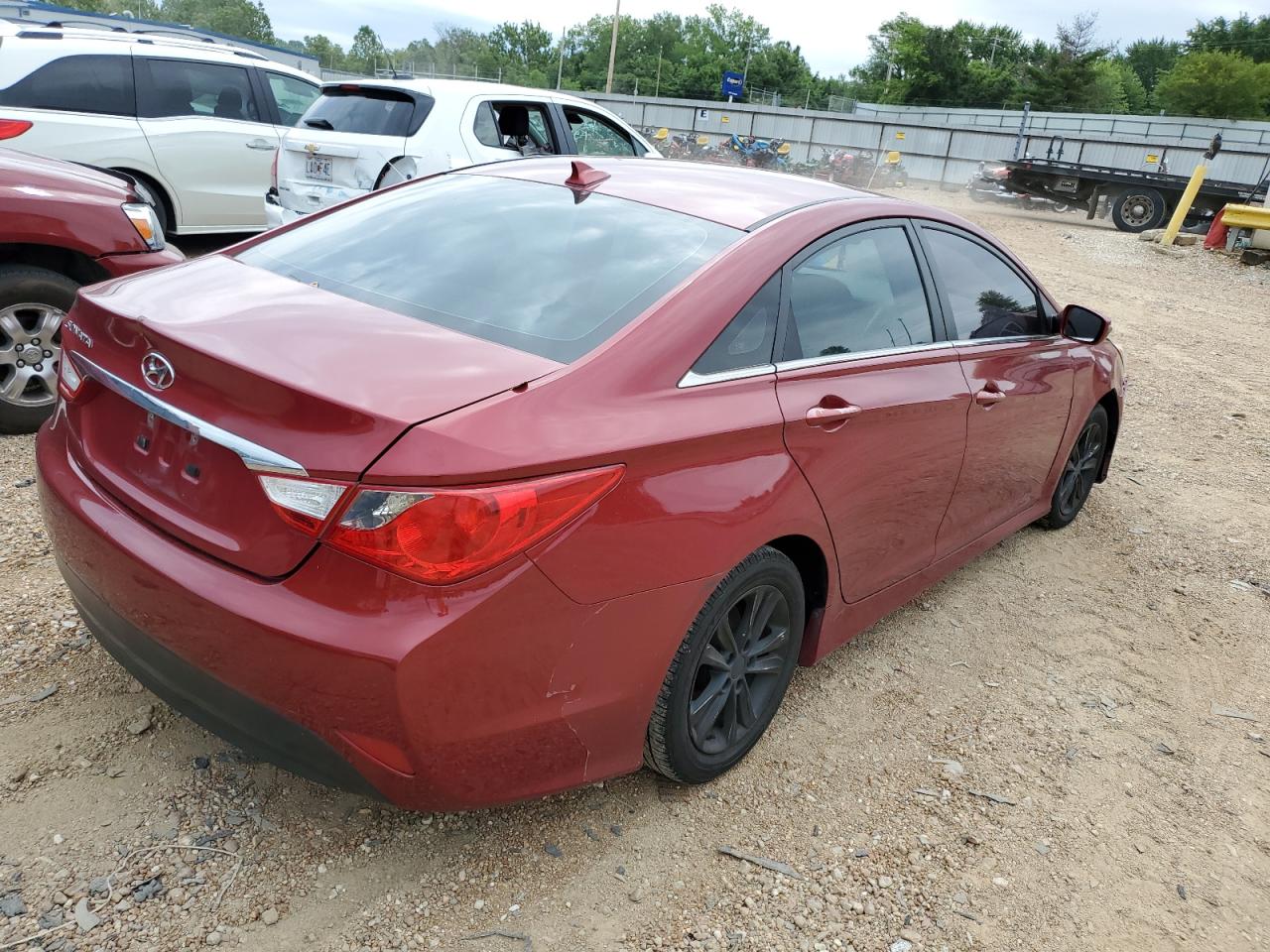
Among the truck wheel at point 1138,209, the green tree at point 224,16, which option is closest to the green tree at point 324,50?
the green tree at point 224,16

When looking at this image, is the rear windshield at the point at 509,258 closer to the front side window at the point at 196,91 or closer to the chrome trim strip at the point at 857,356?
the chrome trim strip at the point at 857,356

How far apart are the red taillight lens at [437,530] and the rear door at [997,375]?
2068 millimetres

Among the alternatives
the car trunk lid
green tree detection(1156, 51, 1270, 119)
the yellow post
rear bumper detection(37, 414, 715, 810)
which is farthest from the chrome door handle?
green tree detection(1156, 51, 1270, 119)

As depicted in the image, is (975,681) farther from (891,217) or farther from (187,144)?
(187,144)

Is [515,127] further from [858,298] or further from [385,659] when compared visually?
[385,659]

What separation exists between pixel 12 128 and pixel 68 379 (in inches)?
222

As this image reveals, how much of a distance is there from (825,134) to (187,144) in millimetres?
30412

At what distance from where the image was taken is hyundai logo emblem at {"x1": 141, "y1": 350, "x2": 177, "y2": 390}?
6.67ft

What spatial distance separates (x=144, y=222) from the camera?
452 cm

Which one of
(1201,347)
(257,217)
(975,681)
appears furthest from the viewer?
(1201,347)

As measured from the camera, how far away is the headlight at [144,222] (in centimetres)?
447

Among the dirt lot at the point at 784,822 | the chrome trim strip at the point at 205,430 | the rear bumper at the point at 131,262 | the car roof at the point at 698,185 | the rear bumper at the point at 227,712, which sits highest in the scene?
the car roof at the point at 698,185

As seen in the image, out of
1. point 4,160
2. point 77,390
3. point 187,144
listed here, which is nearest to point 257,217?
point 187,144

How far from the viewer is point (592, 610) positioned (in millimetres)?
2008
